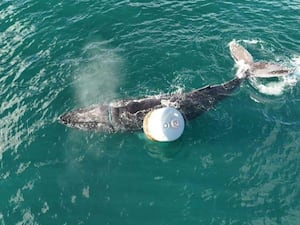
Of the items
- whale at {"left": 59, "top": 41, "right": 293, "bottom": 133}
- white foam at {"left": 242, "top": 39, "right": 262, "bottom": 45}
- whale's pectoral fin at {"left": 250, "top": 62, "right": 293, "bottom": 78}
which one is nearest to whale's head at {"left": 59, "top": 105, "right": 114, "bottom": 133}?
whale at {"left": 59, "top": 41, "right": 293, "bottom": 133}

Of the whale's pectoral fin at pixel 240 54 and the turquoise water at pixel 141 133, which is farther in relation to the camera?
the whale's pectoral fin at pixel 240 54

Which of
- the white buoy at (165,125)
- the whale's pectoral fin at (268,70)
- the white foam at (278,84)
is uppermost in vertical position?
the white buoy at (165,125)

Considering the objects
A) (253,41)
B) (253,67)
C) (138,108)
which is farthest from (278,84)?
(138,108)

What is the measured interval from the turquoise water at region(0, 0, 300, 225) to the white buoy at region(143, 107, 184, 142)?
136 centimetres

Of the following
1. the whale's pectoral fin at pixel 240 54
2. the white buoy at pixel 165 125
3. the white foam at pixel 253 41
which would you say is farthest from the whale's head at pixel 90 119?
the white foam at pixel 253 41

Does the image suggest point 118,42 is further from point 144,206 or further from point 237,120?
point 144,206

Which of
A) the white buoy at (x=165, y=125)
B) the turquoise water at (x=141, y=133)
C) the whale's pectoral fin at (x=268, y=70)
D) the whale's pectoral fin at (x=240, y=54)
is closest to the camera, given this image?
the turquoise water at (x=141, y=133)

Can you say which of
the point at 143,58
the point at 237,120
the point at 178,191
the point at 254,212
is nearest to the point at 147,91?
the point at 143,58

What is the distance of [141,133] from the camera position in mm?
24375

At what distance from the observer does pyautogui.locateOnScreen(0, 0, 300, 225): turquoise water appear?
70.1 feet

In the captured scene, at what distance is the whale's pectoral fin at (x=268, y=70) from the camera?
2773cm

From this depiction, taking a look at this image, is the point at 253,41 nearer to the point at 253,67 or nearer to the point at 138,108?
the point at 253,67

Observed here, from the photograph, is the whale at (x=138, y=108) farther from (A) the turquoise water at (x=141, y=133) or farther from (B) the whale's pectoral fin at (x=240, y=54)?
(B) the whale's pectoral fin at (x=240, y=54)

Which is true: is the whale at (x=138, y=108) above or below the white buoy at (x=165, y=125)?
below
